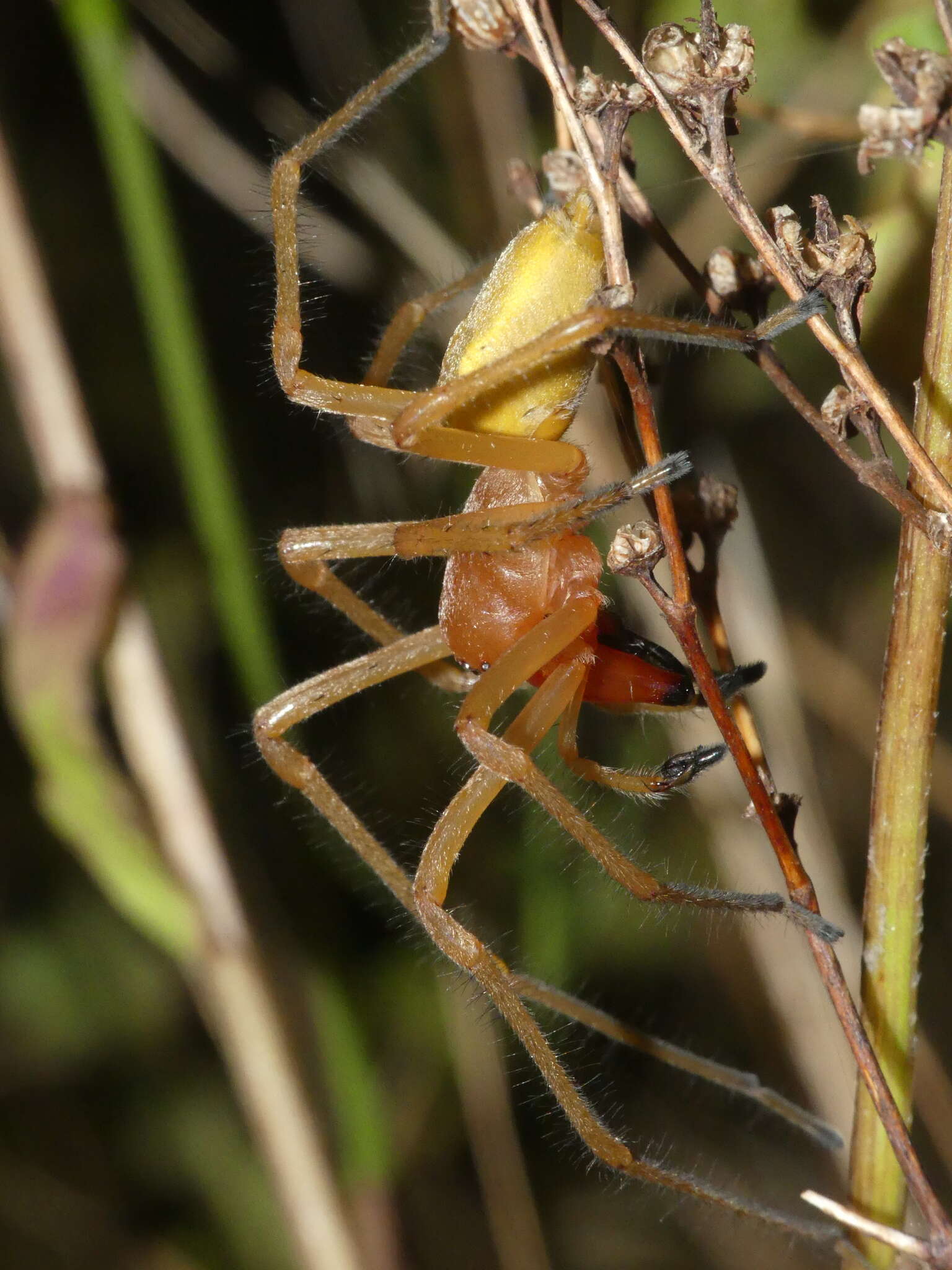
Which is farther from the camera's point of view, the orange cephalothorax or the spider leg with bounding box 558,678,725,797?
the orange cephalothorax

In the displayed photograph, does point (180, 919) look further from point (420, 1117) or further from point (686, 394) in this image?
point (686, 394)

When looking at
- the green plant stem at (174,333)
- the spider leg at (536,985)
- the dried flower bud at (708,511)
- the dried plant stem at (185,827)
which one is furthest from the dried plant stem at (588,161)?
the dried plant stem at (185,827)

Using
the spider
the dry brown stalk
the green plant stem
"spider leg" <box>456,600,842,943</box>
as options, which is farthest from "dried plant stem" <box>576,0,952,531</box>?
the green plant stem

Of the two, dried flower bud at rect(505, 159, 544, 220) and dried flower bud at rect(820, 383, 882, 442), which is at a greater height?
dried flower bud at rect(505, 159, 544, 220)

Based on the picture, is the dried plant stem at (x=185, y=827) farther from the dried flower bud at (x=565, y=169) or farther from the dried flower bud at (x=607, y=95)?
the dried flower bud at (x=607, y=95)

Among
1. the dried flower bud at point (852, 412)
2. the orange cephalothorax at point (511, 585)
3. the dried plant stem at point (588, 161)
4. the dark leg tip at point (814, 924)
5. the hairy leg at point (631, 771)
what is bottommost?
the dark leg tip at point (814, 924)

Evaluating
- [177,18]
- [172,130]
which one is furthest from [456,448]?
[177,18]

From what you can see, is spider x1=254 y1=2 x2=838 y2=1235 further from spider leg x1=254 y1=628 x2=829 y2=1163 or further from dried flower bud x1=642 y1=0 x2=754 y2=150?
dried flower bud x1=642 y1=0 x2=754 y2=150
